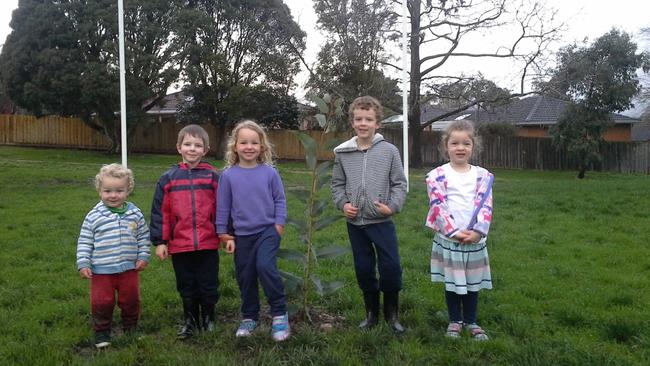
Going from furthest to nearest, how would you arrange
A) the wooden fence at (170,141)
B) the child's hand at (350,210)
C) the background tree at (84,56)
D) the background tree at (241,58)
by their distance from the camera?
the wooden fence at (170,141) < the background tree at (241,58) < the background tree at (84,56) < the child's hand at (350,210)

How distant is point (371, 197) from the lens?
13.4 ft

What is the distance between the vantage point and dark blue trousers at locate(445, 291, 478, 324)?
4223mm

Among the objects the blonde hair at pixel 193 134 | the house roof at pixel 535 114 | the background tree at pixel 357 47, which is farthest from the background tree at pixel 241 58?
the blonde hair at pixel 193 134

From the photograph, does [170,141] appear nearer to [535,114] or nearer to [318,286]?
[535,114]

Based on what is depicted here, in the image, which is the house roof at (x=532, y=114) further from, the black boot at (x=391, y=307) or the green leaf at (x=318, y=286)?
the green leaf at (x=318, y=286)

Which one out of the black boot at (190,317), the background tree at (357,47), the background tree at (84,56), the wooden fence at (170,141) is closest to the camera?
the black boot at (190,317)

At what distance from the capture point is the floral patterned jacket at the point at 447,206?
4.05 m

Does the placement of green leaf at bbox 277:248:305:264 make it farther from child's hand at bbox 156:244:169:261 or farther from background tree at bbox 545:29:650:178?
background tree at bbox 545:29:650:178

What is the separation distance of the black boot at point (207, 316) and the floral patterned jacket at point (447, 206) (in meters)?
1.69

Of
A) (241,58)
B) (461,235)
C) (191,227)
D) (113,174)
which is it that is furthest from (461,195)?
(241,58)

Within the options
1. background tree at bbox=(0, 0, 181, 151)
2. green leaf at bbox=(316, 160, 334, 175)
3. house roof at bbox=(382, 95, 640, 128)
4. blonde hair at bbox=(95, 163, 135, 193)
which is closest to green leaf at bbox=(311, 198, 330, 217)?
green leaf at bbox=(316, 160, 334, 175)

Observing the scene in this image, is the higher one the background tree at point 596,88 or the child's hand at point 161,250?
the background tree at point 596,88

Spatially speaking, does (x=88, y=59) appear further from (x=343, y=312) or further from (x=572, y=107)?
(x=343, y=312)

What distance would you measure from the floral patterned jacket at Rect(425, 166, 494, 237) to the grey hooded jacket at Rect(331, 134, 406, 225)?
226 millimetres
